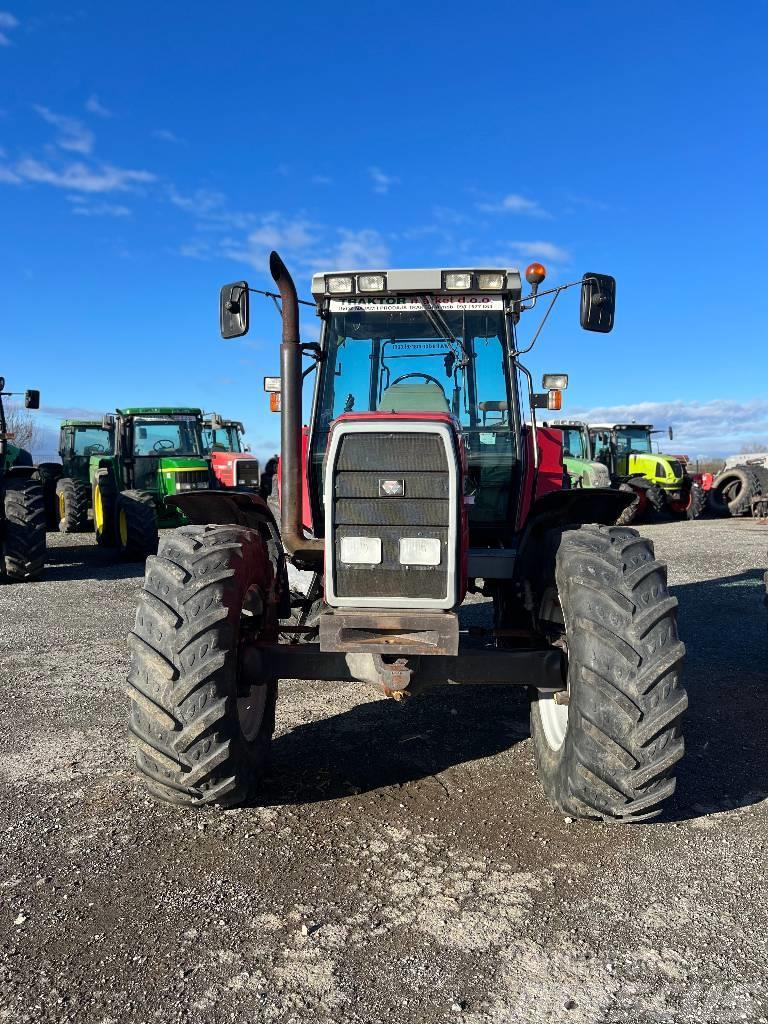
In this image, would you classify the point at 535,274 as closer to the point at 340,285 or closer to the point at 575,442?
the point at 340,285

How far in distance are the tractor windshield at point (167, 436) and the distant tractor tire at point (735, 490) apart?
14408mm

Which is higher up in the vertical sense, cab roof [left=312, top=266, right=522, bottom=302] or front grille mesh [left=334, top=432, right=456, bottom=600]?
cab roof [left=312, top=266, right=522, bottom=302]

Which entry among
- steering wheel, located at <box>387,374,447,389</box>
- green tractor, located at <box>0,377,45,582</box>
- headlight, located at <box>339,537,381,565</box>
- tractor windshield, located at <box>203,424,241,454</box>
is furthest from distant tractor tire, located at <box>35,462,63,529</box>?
headlight, located at <box>339,537,381,565</box>

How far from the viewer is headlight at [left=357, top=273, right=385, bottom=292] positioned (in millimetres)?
4676

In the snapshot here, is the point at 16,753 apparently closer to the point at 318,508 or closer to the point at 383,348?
the point at 318,508

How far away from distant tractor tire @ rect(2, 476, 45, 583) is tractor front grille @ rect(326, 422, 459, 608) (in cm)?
814

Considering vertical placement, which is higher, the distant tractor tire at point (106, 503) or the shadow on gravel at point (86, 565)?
the distant tractor tire at point (106, 503)

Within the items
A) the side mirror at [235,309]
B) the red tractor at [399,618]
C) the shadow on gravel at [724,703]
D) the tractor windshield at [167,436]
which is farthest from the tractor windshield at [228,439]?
the red tractor at [399,618]

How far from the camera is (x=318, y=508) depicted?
187 inches

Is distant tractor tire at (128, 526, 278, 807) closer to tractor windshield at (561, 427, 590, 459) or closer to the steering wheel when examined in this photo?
the steering wheel

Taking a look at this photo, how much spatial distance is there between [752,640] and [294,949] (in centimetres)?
594

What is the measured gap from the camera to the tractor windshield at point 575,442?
19734 mm

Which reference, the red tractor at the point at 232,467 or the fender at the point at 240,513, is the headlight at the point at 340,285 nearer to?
the fender at the point at 240,513

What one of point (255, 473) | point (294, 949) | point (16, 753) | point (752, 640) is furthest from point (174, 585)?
point (255, 473)
